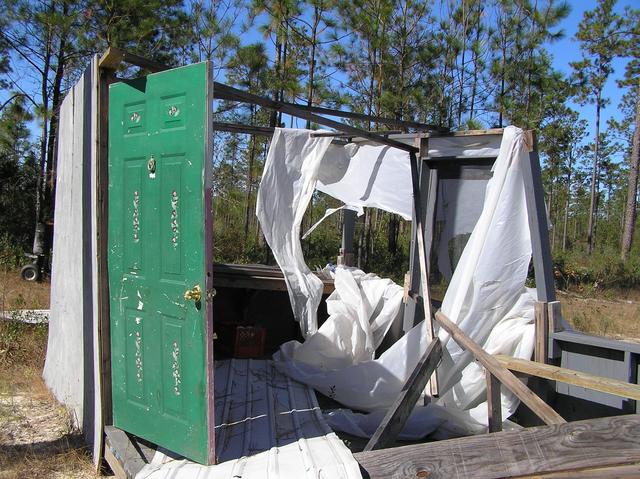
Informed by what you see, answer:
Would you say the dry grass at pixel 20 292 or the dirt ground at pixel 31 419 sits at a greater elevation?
the dry grass at pixel 20 292

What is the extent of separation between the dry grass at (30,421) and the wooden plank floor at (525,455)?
194 centimetres

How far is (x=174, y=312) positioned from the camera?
317 cm

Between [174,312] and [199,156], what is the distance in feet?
2.83

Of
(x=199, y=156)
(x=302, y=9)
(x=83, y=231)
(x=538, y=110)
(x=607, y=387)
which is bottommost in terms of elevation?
(x=607, y=387)

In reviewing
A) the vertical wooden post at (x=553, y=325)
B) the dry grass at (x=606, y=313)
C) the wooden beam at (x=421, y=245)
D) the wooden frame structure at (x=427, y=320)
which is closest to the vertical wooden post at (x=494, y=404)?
the wooden frame structure at (x=427, y=320)

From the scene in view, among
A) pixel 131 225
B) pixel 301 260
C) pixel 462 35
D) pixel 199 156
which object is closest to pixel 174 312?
pixel 131 225

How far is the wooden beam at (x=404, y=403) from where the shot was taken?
347 cm

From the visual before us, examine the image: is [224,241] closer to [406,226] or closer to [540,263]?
[406,226]

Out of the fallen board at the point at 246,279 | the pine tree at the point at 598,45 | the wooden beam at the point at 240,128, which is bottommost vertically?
the fallen board at the point at 246,279

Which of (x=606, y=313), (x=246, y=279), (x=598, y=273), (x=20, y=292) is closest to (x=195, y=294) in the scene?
(x=246, y=279)

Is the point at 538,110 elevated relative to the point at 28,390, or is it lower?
elevated

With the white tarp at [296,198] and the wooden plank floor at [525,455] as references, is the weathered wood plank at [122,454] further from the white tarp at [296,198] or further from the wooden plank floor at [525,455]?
the white tarp at [296,198]

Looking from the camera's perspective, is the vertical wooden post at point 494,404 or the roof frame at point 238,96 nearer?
the roof frame at point 238,96

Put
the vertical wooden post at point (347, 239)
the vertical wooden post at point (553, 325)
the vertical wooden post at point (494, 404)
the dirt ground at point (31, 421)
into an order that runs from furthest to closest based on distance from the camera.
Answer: the vertical wooden post at point (347, 239)
the vertical wooden post at point (553, 325)
the vertical wooden post at point (494, 404)
the dirt ground at point (31, 421)
